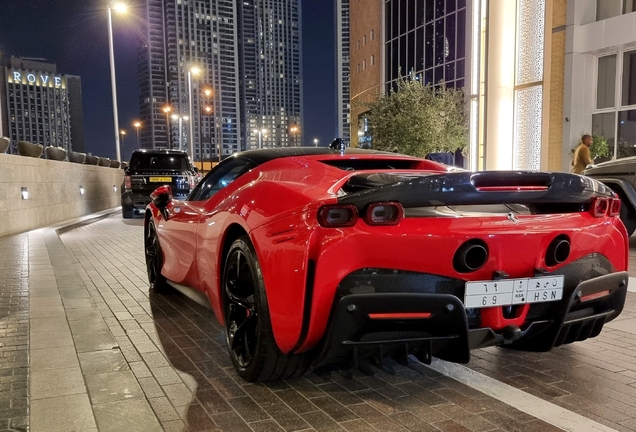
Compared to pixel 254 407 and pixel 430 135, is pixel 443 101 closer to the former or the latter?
pixel 430 135

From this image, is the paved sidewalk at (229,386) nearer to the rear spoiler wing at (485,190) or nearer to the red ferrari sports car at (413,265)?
the red ferrari sports car at (413,265)

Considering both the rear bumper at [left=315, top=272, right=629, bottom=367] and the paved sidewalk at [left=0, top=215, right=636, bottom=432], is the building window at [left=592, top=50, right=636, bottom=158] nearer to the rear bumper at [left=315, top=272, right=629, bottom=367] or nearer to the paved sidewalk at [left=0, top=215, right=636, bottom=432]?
the paved sidewalk at [left=0, top=215, right=636, bottom=432]

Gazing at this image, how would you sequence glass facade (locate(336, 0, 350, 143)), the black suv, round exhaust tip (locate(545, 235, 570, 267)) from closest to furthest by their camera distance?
round exhaust tip (locate(545, 235, 570, 267)) → the black suv → glass facade (locate(336, 0, 350, 143))

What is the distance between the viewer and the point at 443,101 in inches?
958

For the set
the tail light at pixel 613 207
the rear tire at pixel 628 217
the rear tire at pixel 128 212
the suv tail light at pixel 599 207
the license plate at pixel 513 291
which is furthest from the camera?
the rear tire at pixel 128 212

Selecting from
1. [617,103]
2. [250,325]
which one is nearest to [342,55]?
[617,103]

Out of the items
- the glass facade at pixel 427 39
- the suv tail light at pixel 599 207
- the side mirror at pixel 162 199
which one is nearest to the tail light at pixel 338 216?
the suv tail light at pixel 599 207

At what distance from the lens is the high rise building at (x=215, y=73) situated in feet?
204

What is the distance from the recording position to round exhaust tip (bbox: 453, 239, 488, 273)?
98.0 inches

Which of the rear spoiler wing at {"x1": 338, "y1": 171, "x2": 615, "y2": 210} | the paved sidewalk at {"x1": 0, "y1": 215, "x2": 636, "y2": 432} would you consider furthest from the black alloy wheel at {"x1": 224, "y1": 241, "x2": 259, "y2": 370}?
the rear spoiler wing at {"x1": 338, "y1": 171, "x2": 615, "y2": 210}

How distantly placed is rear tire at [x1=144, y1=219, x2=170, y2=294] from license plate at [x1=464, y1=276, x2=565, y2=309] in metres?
3.50

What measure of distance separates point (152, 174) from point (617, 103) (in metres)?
16.6

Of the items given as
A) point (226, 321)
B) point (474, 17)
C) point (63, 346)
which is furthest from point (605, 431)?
point (474, 17)

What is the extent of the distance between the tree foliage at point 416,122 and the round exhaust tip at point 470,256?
70.4ft
